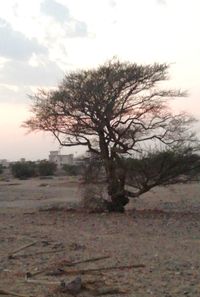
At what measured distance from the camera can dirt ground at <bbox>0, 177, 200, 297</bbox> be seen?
10219mm

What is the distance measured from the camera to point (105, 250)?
48.3ft

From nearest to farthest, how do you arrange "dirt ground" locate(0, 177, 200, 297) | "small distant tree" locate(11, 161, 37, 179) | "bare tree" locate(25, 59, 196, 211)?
"dirt ground" locate(0, 177, 200, 297) → "bare tree" locate(25, 59, 196, 211) → "small distant tree" locate(11, 161, 37, 179)

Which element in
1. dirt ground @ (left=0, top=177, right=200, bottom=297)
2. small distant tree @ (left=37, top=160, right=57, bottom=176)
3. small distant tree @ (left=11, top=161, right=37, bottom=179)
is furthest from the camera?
small distant tree @ (left=37, top=160, right=57, bottom=176)

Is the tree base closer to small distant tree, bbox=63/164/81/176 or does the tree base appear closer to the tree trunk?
the tree trunk

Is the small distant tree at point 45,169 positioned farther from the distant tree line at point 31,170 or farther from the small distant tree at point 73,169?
the small distant tree at point 73,169

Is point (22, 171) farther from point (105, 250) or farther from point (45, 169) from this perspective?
point (105, 250)

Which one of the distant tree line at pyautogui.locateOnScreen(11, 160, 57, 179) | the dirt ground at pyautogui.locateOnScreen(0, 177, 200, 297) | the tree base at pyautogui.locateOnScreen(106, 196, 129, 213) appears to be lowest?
the dirt ground at pyautogui.locateOnScreen(0, 177, 200, 297)

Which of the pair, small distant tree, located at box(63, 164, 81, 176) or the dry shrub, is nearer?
the dry shrub

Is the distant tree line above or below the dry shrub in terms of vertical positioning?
above

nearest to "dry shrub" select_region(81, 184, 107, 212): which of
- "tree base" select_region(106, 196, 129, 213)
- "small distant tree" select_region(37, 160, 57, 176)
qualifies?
"tree base" select_region(106, 196, 129, 213)


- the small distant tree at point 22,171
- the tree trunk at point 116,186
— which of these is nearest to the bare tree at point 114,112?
the tree trunk at point 116,186

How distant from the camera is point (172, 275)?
36.9ft

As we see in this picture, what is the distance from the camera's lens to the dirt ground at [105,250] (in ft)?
33.5

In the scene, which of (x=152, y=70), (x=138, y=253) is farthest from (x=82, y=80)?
(x=138, y=253)
